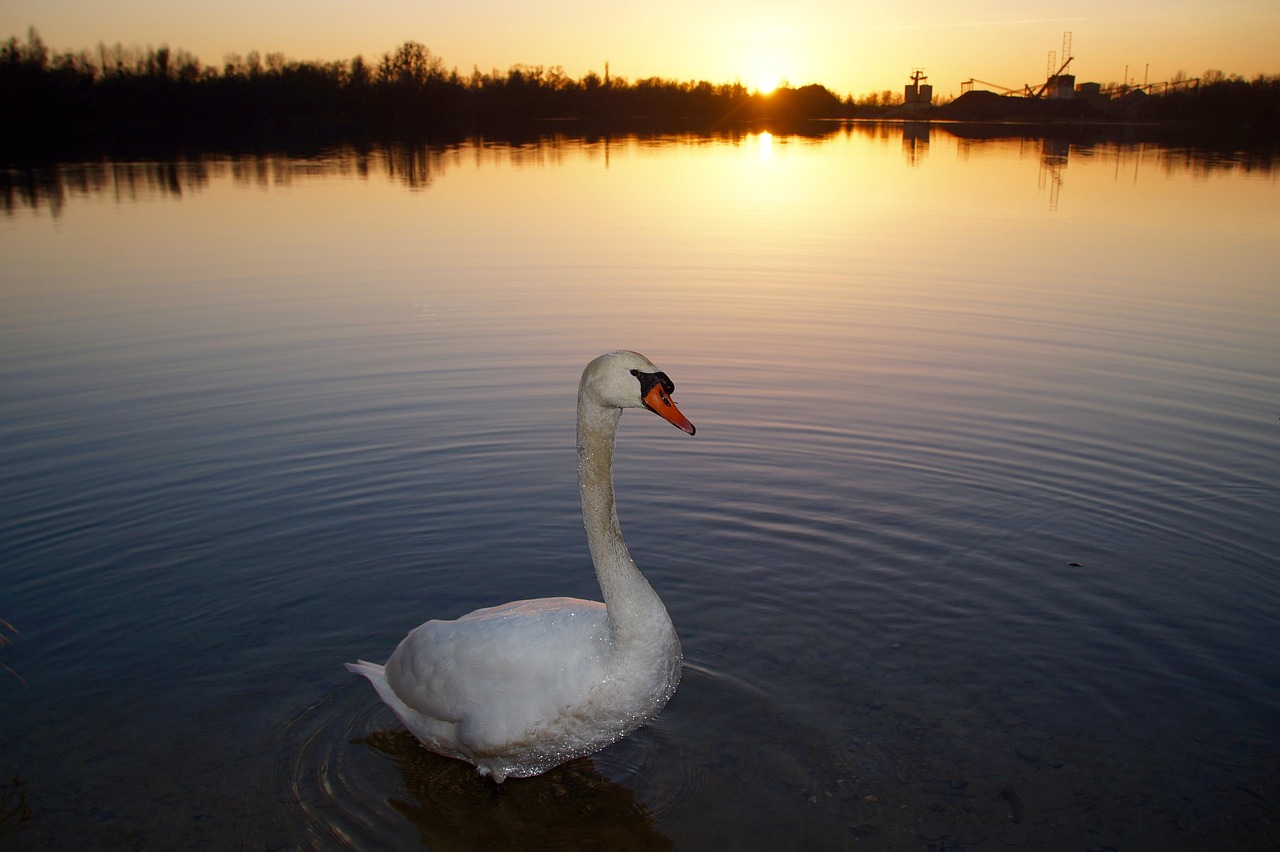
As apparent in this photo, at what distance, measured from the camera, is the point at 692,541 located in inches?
335

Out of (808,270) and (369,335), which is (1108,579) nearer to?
(369,335)

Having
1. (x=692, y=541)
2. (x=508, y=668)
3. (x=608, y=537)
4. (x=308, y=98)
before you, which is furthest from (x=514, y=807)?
(x=308, y=98)

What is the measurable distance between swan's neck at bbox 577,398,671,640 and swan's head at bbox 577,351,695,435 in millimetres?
161

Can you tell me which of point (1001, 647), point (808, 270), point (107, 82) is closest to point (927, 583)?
point (1001, 647)

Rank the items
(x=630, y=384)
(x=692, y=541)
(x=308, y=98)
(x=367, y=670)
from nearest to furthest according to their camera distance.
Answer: (x=630, y=384)
(x=367, y=670)
(x=692, y=541)
(x=308, y=98)

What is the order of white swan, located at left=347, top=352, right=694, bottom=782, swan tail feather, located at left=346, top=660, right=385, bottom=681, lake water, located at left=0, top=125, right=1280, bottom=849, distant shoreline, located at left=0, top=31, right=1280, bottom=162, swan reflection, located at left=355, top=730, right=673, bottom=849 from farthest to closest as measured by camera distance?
1. distant shoreline, located at left=0, top=31, right=1280, bottom=162
2. swan tail feather, located at left=346, top=660, right=385, bottom=681
3. lake water, located at left=0, top=125, right=1280, bottom=849
4. swan reflection, located at left=355, top=730, right=673, bottom=849
5. white swan, located at left=347, top=352, right=694, bottom=782

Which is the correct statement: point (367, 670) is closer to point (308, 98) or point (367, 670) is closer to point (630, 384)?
point (630, 384)

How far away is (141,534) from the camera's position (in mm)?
8484

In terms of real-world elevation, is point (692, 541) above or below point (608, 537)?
below

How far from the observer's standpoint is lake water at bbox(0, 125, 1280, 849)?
5520mm

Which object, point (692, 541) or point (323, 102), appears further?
point (323, 102)

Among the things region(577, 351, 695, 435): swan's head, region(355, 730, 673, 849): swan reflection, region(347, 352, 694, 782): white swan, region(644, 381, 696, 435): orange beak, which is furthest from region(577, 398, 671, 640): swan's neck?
region(355, 730, 673, 849): swan reflection

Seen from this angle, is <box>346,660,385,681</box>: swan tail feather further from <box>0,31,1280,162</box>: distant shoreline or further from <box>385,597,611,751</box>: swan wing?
<box>0,31,1280,162</box>: distant shoreline

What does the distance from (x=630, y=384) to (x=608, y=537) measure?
0.86m
